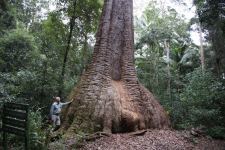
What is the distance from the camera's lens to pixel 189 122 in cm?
1321

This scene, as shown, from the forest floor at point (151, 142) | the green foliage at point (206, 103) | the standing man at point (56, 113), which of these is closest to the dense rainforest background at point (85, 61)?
the green foliage at point (206, 103)

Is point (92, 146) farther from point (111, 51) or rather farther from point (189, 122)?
point (189, 122)

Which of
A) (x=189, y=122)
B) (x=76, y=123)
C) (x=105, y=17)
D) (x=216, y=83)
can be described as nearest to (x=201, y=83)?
(x=216, y=83)

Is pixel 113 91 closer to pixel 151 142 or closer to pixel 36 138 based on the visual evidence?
→ pixel 151 142

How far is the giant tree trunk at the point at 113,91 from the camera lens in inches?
368

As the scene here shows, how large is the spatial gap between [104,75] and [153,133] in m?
2.38

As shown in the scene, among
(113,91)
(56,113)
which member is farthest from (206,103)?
(56,113)

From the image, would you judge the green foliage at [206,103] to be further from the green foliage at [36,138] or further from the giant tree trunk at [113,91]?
the green foliage at [36,138]

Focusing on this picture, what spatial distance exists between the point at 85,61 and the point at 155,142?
11114 mm

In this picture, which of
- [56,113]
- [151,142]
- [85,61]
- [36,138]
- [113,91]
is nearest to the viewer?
[36,138]

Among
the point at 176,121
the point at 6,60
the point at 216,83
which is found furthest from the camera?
the point at 6,60

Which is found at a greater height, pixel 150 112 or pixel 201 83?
pixel 201 83

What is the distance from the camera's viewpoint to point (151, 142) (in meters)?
8.75

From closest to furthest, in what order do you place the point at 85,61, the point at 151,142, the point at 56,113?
the point at 151,142, the point at 56,113, the point at 85,61
